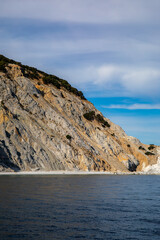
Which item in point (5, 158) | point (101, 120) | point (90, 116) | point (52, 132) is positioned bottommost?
point (5, 158)

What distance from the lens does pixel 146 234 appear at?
1625 cm

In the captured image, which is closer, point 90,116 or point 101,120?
point 90,116

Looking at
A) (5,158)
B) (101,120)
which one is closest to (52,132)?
(5,158)

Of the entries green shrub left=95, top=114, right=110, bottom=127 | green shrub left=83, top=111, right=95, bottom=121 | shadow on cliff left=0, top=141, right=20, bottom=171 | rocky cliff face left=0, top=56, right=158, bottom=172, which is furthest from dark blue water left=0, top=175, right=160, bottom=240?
green shrub left=95, top=114, right=110, bottom=127

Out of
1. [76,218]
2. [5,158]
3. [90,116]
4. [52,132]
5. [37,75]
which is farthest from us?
[37,75]

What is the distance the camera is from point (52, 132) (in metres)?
82.4

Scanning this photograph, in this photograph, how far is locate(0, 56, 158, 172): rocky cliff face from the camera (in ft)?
229

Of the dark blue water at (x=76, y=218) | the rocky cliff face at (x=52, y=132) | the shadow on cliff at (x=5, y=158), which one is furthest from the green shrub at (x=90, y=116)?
the dark blue water at (x=76, y=218)

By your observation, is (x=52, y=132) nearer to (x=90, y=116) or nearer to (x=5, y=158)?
(x=5, y=158)

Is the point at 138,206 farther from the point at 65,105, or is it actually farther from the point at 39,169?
the point at 65,105

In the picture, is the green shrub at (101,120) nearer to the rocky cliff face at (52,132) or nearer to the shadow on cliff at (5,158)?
the rocky cliff face at (52,132)

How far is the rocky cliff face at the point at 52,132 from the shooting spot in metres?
69.8

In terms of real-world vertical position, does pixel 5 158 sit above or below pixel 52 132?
below

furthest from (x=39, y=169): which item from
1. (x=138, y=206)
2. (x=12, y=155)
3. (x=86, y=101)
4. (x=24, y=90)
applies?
(x=86, y=101)
